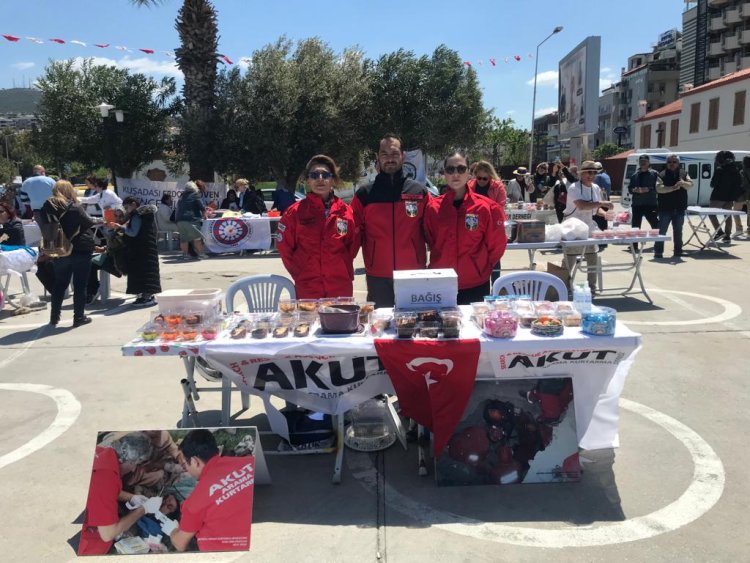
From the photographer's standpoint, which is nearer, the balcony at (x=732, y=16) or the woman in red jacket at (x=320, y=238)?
the woman in red jacket at (x=320, y=238)

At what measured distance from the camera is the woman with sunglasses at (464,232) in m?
4.10

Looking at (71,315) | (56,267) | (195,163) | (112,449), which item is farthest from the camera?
(195,163)

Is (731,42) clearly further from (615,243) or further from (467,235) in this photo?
(467,235)

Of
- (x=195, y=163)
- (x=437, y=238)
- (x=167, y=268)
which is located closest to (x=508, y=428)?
(x=437, y=238)

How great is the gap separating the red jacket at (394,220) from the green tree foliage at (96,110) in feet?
72.5

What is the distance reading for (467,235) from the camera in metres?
4.12

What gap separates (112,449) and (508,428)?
208 centimetres

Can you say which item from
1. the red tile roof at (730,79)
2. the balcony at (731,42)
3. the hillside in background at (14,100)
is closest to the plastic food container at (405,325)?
the red tile roof at (730,79)

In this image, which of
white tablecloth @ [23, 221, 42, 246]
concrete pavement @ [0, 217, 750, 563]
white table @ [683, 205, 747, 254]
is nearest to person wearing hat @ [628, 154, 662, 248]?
white table @ [683, 205, 747, 254]

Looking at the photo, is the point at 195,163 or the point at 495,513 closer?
the point at 495,513

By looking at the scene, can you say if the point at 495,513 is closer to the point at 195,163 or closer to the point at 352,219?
the point at 352,219

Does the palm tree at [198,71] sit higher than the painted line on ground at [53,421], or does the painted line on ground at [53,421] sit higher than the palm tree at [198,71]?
the palm tree at [198,71]

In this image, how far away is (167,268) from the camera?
479 inches

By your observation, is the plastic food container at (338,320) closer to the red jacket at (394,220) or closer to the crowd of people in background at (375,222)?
the crowd of people in background at (375,222)
